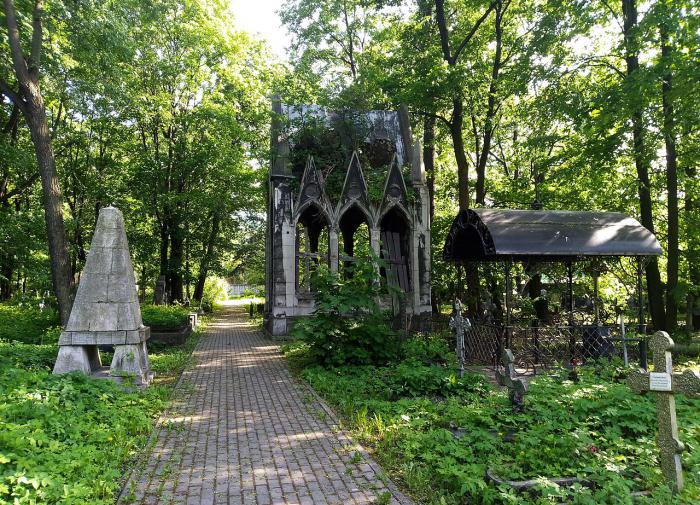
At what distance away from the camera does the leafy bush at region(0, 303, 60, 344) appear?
12.5 meters

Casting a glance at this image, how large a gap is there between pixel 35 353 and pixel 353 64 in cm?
2115

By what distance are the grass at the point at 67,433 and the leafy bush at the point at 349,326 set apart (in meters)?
3.32

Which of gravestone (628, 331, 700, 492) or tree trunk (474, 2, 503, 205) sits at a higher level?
tree trunk (474, 2, 503, 205)

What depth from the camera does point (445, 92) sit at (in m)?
14.9

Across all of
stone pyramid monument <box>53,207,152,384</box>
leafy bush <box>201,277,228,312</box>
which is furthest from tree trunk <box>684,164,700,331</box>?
leafy bush <box>201,277,228,312</box>

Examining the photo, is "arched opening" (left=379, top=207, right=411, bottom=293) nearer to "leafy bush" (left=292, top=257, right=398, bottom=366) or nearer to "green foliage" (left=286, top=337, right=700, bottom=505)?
"leafy bush" (left=292, top=257, right=398, bottom=366)

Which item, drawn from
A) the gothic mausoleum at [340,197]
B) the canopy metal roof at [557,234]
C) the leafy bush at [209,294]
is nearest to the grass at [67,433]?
the canopy metal roof at [557,234]

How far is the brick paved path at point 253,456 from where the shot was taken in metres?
4.36

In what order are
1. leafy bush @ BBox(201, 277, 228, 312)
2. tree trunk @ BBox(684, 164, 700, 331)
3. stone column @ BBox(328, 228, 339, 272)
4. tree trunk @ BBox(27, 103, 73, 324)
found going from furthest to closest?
leafy bush @ BBox(201, 277, 228, 312) < stone column @ BBox(328, 228, 339, 272) < tree trunk @ BBox(684, 164, 700, 331) < tree trunk @ BBox(27, 103, 73, 324)

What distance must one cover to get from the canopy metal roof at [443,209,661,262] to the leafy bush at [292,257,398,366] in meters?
2.86

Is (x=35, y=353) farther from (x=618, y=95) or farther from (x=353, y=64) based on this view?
(x=353, y=64)

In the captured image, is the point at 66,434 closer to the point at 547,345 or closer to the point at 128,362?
the point at 128,362

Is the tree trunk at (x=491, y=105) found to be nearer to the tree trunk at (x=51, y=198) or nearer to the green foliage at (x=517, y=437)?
the green foliage at (x=517, y=437)

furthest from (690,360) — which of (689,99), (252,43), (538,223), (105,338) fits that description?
(252,43)
